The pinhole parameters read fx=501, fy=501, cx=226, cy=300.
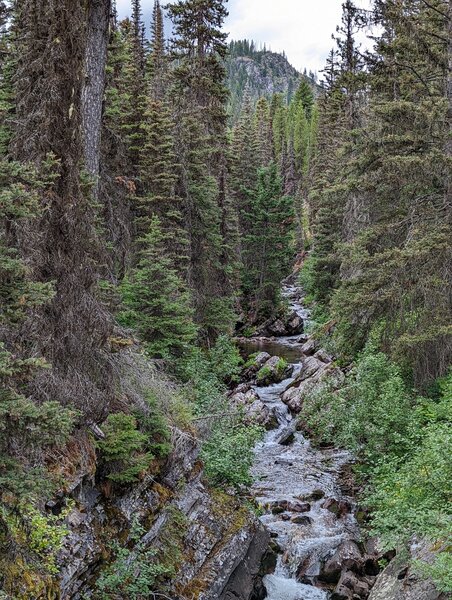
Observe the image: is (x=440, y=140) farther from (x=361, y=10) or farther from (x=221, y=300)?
(x=221, y=300)

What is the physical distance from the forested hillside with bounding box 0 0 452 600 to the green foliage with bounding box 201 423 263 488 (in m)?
0.05

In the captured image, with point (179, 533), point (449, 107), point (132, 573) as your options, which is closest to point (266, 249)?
point (449, 107)

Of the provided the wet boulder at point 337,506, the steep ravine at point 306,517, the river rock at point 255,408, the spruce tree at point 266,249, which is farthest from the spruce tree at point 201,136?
the wet boulder at point 337,506

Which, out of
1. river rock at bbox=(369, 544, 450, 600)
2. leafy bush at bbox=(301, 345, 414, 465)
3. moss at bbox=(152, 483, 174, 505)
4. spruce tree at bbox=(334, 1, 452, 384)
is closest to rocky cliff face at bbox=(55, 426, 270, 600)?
moss at bbox=(152, 483, 174, 505)

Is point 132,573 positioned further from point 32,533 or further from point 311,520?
point 311,520

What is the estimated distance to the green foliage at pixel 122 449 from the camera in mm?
7047

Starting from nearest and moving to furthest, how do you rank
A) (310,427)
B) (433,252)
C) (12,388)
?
1. (12,388)
2. (433,252)
3. (310,427)

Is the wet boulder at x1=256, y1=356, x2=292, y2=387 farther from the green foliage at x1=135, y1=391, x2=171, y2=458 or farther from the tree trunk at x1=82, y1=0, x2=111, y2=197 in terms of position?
the tree trunk at x1=82, y1=0, x2=111, y2=197

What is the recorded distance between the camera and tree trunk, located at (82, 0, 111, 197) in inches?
332

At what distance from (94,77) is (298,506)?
1033 centimetres

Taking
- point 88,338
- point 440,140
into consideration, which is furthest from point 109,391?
point 440,140

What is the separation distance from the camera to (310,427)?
16.8 meters

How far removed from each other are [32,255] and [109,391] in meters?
2.43

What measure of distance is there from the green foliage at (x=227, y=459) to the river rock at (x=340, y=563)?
87.6 inches
